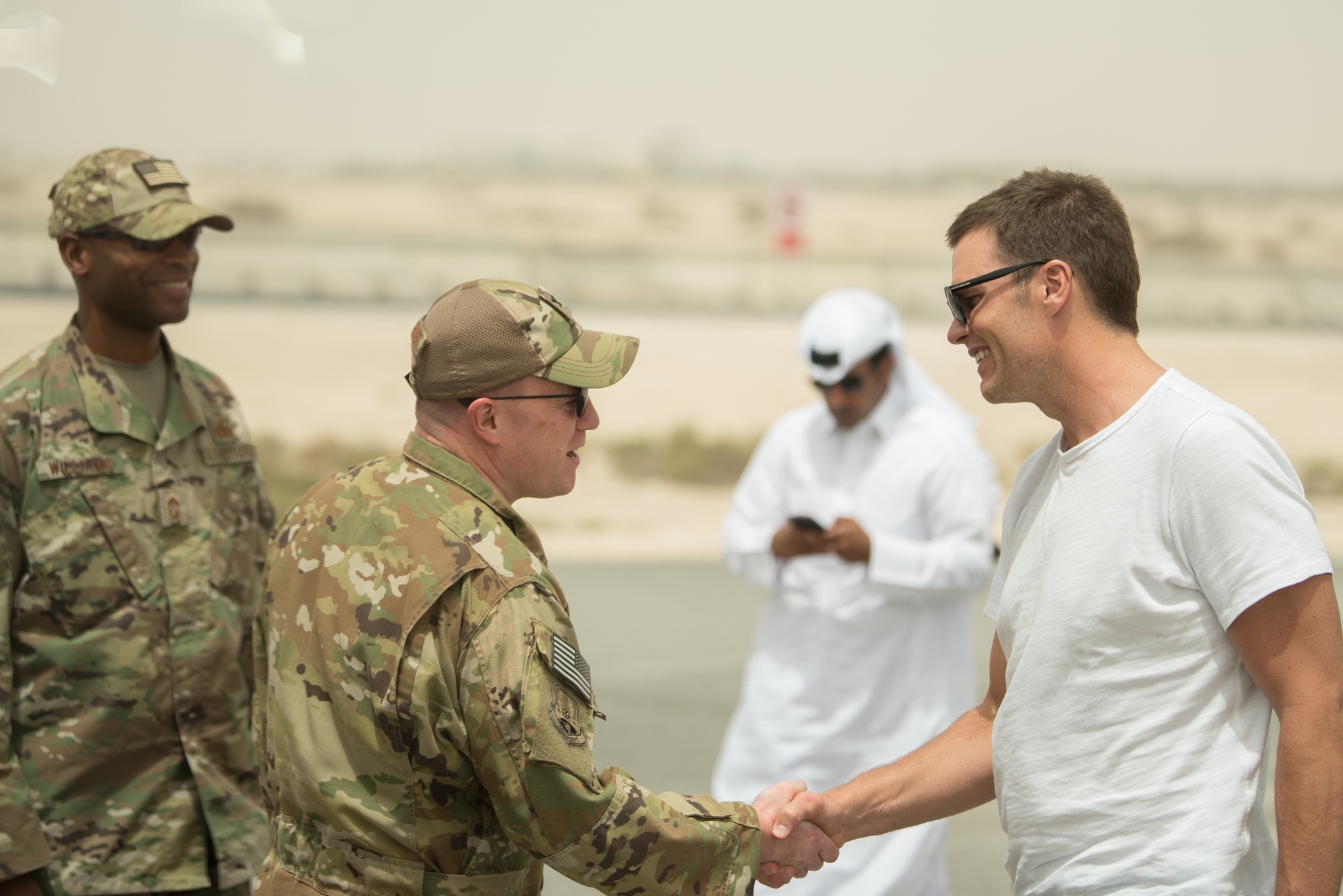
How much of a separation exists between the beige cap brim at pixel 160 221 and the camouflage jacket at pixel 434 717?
56.5 inches

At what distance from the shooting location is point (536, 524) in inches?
677

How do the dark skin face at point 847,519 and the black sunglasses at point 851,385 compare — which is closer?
the dark skin face at point 847,519

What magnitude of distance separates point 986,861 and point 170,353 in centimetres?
380

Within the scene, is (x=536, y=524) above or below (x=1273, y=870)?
below

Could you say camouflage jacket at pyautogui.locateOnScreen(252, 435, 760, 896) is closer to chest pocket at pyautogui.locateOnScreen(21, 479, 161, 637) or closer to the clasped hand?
chest pocket at pyautogui.locateOnScreen(21, 479, 161, 637)

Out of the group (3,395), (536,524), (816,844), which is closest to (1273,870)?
(816,844)

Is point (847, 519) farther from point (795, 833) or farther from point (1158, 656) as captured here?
point (1158, 656)

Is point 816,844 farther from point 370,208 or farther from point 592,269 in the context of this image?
point 370,208

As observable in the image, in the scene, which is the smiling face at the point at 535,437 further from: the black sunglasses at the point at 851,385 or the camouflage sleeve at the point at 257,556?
the black sunglasses at the point at 851,385

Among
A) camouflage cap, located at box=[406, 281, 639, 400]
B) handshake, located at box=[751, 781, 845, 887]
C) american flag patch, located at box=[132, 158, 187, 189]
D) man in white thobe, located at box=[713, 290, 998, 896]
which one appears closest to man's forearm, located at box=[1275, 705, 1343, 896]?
handshake, located at box=[751, 781, 845, 887]

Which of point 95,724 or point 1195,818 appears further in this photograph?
point 95,724

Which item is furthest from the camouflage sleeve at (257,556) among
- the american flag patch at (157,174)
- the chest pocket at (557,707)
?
the chest pocket at (557,707)

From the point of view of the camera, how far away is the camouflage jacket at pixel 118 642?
3.33 metres

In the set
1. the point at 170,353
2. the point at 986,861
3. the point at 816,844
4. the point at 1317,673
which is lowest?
the point at 986,861
